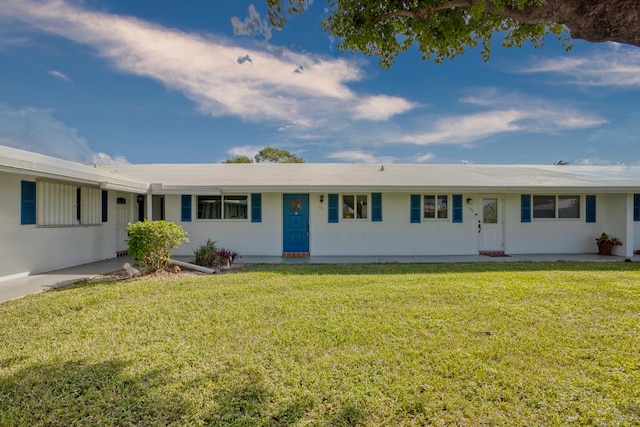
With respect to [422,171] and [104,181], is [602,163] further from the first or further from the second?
[104,181]

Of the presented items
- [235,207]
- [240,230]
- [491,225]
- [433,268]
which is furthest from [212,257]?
[491,225]

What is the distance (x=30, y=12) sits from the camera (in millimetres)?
7691

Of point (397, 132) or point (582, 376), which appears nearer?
point (582, 376)

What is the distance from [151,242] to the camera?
7.67 metres

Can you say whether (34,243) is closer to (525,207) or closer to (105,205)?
(105,205)

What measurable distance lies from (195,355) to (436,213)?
973 centimetres

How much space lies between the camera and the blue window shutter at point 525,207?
1132 centimetres

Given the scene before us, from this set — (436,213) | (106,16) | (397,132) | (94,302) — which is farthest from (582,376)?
(397,132)

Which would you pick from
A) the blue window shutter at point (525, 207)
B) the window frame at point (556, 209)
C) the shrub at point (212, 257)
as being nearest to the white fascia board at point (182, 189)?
the shrub at point (212, 257)

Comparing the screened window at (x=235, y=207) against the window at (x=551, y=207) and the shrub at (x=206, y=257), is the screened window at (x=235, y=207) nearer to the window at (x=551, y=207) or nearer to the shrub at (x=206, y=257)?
the shrub at (x=206, y=257)

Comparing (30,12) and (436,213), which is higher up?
(30,12)

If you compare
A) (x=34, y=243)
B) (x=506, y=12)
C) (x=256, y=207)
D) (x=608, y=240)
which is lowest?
(x=608, y=240)

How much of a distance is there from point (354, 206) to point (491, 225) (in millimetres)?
5110

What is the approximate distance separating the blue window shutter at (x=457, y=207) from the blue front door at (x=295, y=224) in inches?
207
